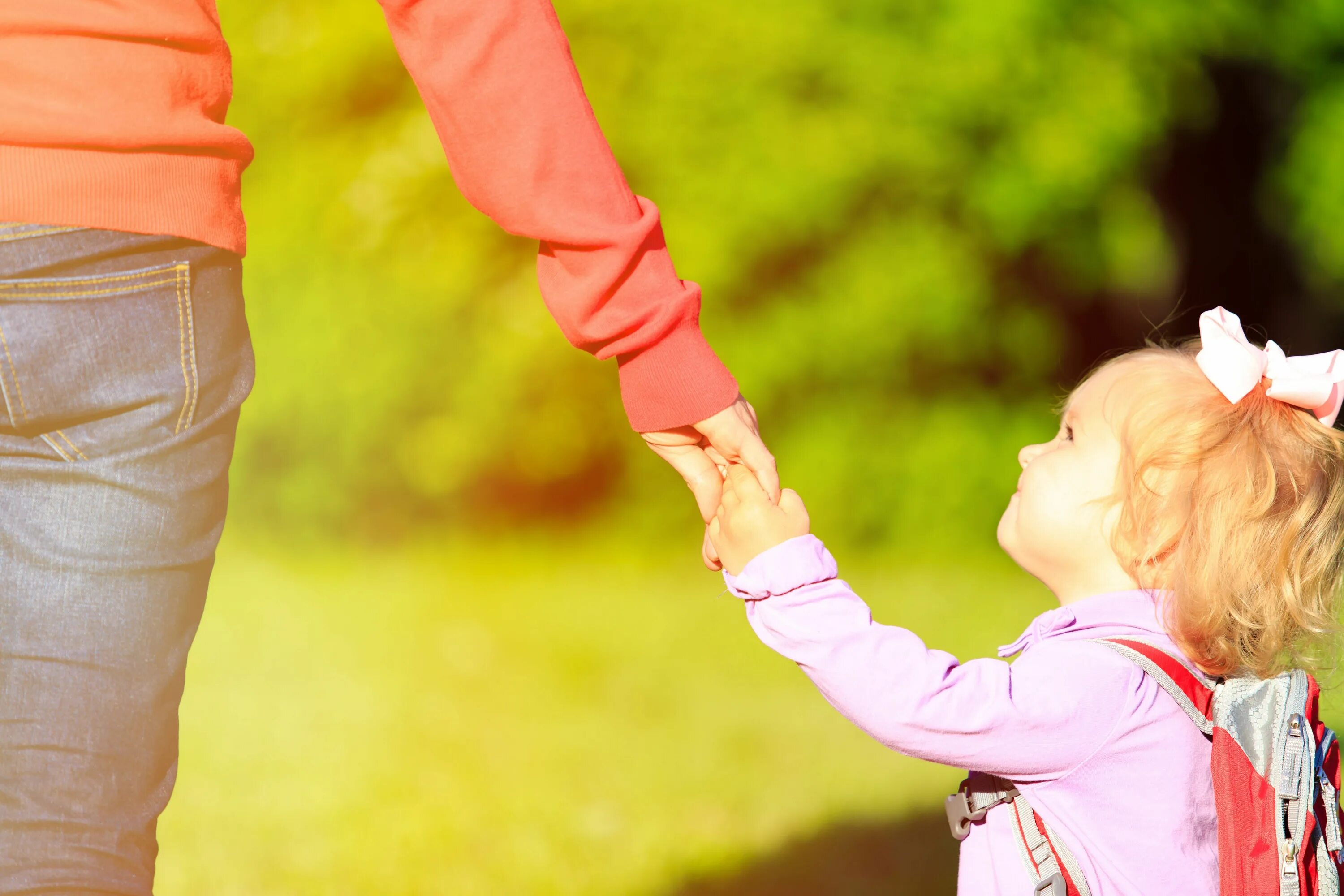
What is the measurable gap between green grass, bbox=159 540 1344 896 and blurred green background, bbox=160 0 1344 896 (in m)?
0.10

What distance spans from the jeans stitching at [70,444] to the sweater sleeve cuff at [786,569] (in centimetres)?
75

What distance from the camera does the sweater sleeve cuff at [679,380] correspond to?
1618 millimetres

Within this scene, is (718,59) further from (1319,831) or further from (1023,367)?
(1319,831)

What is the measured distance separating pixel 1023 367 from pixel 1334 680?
5.83 meters

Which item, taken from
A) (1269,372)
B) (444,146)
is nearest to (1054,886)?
(1269,372)

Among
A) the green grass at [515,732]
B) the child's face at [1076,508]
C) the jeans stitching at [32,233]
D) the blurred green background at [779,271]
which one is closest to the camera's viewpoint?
the jeans stitching at [32,233]

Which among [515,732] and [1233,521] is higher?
[1233,521]

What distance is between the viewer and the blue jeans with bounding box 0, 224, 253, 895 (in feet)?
3.97

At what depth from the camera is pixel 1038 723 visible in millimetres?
1488

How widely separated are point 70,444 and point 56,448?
1cm

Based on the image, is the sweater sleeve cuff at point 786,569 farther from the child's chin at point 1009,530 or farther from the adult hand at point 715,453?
the child's chin at point 1009,530

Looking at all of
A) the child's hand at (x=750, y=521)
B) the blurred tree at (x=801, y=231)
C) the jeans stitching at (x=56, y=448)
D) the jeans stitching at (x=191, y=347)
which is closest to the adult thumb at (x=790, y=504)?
the child's hand at (x=750, y=521)

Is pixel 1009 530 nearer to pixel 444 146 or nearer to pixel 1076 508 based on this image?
pixel 1076 508

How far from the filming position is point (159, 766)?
1.36 meters
